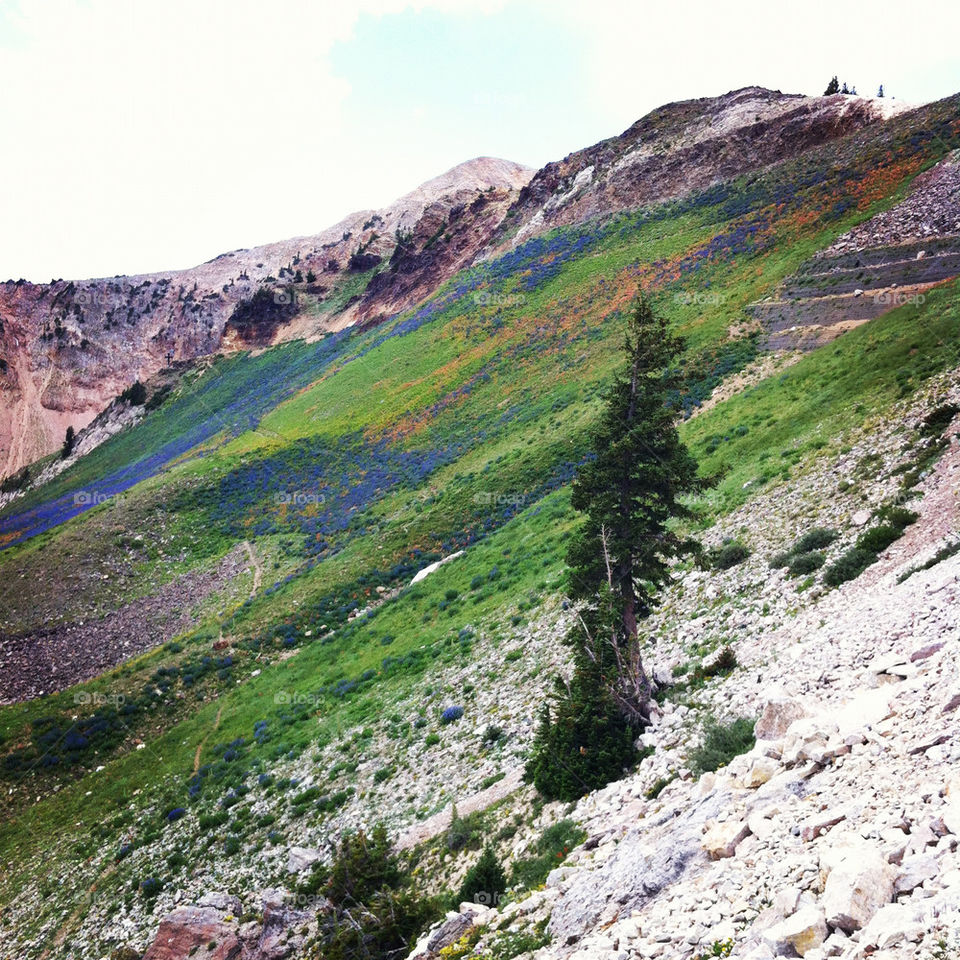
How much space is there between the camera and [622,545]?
1686cm

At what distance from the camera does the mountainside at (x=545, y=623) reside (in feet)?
27.2

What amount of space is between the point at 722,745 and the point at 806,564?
7.68 m

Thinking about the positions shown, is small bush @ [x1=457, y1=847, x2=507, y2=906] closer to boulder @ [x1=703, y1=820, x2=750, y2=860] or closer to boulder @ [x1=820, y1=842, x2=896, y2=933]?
boulder @ [x1=703, y1=820, x2=750, y2=860]

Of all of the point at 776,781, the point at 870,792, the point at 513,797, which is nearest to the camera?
the point at 870,792

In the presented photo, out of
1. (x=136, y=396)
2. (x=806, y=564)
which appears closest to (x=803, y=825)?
(x=806, y=564)

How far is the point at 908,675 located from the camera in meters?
8.97

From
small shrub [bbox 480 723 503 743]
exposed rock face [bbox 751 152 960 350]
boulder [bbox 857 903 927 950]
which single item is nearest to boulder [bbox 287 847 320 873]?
small shrub [bbox 480 723 503 743]

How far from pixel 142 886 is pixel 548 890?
1688cm

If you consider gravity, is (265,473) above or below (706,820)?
above

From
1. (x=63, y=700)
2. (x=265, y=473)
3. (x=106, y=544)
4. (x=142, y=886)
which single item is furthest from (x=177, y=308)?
(x=142, y=886)

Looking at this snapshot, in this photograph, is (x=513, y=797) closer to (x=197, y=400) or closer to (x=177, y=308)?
(x=197, y=400)

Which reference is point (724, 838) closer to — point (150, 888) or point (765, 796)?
point (765, 796)

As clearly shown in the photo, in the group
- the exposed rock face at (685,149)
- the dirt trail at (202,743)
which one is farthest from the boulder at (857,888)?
the exposed rock face at (685,149)

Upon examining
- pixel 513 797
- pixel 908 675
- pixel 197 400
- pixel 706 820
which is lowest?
pixel 513 797
